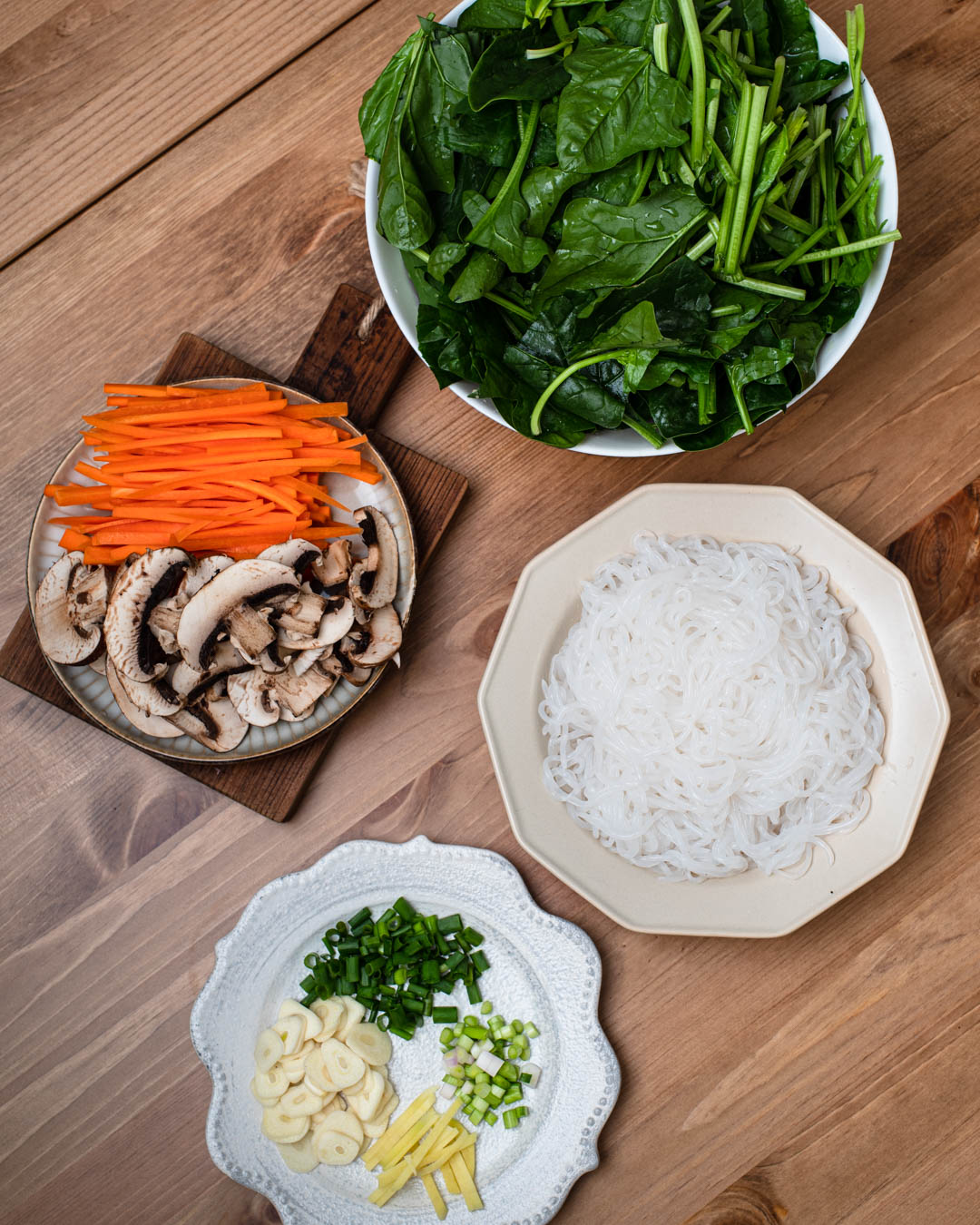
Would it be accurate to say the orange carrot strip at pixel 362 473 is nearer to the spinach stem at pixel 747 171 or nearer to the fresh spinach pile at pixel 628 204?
the fresh spinach pile at pixel 628 204

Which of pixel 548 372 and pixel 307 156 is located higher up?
pixel 307 156

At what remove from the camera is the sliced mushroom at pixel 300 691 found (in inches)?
70.4

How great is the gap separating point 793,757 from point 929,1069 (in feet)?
2.55

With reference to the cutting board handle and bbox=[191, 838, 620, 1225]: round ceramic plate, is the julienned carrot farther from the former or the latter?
bbox=[191, 838, 620, 1225]: round ceramic plate

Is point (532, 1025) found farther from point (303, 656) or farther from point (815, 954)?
point (303, 656)

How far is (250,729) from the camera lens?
1.83m

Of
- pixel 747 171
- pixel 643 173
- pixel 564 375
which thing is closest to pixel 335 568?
pixel 564 375

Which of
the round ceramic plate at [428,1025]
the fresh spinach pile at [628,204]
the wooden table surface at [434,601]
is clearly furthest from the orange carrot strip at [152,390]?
the round ceramic plate at [428,1025]

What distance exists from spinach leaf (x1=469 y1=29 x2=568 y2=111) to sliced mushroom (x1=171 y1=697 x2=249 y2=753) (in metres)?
1.17

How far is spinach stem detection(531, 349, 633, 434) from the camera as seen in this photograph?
1474mm

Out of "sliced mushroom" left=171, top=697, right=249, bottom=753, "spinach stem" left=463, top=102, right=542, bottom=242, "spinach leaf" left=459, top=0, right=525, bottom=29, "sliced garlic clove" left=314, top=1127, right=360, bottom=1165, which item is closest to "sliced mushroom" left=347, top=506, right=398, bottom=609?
"sliced mushroom" left=171, top=697, right=249, bottom=753

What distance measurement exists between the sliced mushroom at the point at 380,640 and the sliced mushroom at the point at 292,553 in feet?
0.56

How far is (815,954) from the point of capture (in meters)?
1.90

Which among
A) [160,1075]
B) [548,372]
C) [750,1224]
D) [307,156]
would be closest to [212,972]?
[160,1075]
